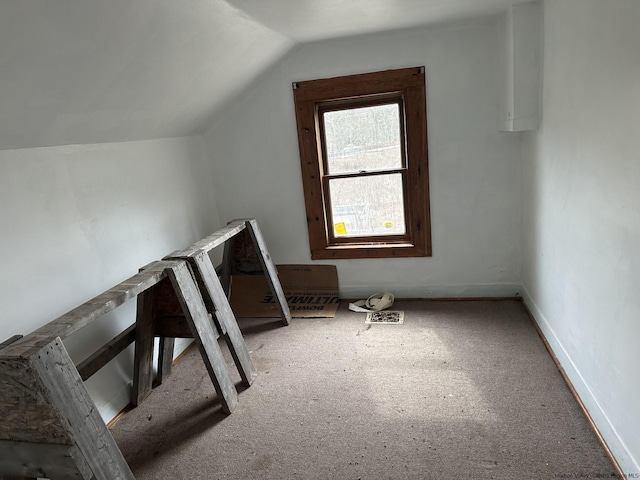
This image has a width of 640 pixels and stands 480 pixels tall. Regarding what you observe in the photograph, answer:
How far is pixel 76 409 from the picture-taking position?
4.78 feet

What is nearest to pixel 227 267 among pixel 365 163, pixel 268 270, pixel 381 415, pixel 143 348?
pixel 268 270

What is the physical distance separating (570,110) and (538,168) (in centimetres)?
65

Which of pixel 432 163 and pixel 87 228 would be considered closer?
pixel 87 228

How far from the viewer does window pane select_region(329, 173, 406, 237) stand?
3.34 m

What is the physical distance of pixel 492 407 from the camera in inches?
83.7

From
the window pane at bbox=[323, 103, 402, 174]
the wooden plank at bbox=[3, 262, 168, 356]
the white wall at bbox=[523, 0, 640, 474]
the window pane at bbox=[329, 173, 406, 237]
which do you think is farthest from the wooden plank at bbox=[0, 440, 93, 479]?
the window pane at bbox=[323, 103, 402, 174]

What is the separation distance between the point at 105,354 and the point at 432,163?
8.00 feet

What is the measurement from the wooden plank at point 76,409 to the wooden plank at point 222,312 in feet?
3.00

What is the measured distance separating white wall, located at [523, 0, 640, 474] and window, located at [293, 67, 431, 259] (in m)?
0.88

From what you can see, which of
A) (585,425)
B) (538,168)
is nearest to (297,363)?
(585,425)

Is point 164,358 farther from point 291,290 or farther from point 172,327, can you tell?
point 291,290

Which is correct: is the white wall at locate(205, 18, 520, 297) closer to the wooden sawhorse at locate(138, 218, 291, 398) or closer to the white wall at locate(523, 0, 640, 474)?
the white wall at locate(523, 0, 640, 474)

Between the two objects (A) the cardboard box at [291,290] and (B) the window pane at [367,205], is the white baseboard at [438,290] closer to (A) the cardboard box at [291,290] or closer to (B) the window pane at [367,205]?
(A) the cardboard box at [291,290]

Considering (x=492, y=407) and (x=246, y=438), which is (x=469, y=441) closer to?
(x=492, y=407)
